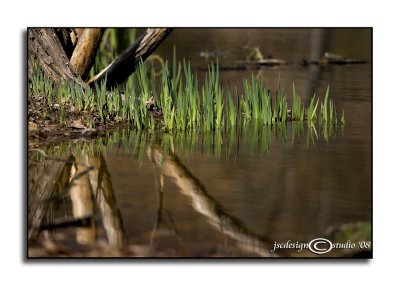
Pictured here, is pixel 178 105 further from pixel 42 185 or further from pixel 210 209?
pixel 210 209

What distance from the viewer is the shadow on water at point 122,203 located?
4.93 metres

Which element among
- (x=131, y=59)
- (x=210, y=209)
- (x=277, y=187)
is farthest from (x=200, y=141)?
(x=131, y=59)

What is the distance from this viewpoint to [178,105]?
22.8 feet

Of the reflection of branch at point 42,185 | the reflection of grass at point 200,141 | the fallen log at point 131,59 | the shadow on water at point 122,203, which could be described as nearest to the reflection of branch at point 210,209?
the shadow on water at point 122,203

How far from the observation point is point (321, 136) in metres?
6.67

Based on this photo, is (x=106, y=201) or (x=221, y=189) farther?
(x=221, y=189)

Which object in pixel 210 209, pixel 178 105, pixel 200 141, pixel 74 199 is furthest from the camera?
pixel 178 105

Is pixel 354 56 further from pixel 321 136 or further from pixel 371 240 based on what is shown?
pixel 371 240

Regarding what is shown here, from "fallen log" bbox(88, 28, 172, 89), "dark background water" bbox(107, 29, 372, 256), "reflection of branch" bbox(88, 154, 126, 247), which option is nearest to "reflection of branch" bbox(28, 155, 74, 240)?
"reflection of branch" bbox(88, 154, 126, 247)

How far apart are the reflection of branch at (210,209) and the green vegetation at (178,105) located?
84 centimetres

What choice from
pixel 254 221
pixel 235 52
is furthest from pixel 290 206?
pixel 235 52

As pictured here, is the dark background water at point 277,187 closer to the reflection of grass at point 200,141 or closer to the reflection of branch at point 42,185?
the reflection of grass at point 200,141

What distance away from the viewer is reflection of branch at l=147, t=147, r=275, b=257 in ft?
16.3

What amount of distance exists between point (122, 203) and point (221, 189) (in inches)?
26.1
